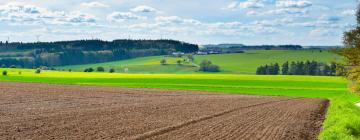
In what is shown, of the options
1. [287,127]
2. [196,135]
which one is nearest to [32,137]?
[196,135]

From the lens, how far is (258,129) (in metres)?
23.3

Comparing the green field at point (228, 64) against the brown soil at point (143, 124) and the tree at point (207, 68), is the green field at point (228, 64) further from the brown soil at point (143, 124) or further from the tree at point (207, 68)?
the brown soil at point (143, 124)

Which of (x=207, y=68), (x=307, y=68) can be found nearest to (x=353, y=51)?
(x=307, y=68)

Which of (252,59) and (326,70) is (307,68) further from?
(252,59)

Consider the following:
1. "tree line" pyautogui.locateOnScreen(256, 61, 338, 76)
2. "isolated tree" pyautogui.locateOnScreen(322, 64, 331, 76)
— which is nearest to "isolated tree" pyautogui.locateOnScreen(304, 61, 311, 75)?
"tree line" pyautogui.locateOnScreen(256, 61, 338, 76)

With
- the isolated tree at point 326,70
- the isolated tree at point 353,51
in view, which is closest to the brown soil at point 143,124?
the isolated tree at point 353,51

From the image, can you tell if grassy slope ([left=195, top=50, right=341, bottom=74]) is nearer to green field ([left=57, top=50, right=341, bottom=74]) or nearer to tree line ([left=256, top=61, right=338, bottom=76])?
green field ([left=57, top=50, right=341, bottom=74])

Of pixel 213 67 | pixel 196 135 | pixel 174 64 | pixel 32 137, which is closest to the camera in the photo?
pixel 32 137

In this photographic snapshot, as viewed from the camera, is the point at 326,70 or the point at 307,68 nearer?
the point at 326,70

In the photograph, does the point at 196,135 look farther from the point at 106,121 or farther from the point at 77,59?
the point at 77,59

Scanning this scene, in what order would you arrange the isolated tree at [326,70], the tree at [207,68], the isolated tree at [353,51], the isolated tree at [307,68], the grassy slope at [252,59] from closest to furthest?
the isolated tree at [353,51]
the isolated tree at [326,70]
the isolated tree at [307,68]
the tree at [207,68]
the grassy slope at [252,59]

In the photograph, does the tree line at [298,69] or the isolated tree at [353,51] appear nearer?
the isolated tree at [353,51]

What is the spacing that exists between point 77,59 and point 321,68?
306 ft

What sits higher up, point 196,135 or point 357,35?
point 357,35
